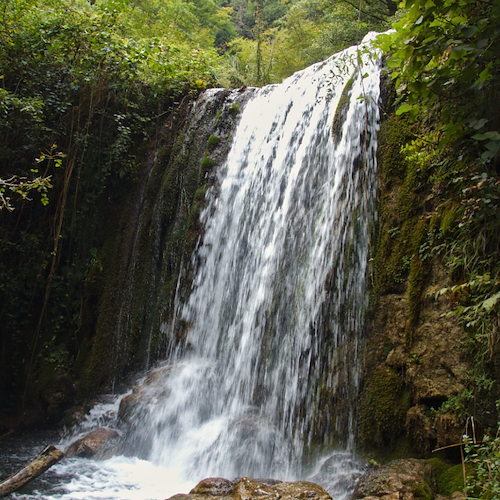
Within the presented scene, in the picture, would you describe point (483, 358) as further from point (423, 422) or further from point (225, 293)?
point (225, 293)

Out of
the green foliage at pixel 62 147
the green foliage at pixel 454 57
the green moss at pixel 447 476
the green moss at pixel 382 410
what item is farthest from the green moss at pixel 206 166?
the green moss at pixel 447 476

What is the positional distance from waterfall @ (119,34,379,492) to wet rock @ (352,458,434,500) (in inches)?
29.5

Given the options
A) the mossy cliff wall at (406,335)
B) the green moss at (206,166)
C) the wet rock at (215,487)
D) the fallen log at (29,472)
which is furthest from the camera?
the green moss at (206,166)

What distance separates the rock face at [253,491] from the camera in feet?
10.3

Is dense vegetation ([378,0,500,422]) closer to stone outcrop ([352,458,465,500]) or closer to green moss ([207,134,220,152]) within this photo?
stone outcrop ([352,458,465,500])

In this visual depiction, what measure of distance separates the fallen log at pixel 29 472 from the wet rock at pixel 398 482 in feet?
10.1

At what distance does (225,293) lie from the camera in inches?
244

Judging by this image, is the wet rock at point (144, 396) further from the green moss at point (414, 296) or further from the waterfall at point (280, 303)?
the green moss at point (414, 296)

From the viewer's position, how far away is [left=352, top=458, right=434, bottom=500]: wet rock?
3039 millimetres

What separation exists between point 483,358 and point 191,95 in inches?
268

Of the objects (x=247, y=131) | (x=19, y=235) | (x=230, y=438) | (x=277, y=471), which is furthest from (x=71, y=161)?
(x=277, y=471)

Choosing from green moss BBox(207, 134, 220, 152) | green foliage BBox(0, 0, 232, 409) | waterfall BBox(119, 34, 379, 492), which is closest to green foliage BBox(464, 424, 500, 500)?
waterfall BBox(119, 34, 379, 492)

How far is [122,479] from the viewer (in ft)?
15.1

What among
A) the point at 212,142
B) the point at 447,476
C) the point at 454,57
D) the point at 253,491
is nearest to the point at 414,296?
the point at 447,476
